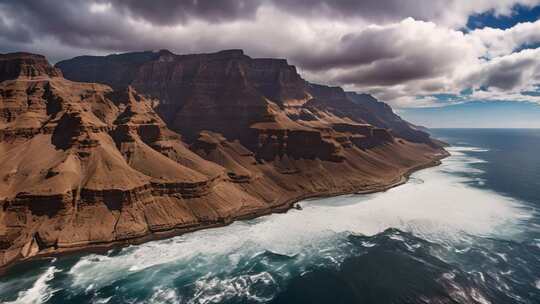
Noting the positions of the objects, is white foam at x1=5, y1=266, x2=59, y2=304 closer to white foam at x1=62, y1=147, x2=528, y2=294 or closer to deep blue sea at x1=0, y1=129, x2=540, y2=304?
deep blue sea at x1=0, y1=129, x2=540, y2=304

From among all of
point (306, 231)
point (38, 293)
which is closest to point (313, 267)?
point (306, 231)

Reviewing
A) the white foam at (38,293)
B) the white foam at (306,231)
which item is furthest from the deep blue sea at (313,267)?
the white foam at (306,231)

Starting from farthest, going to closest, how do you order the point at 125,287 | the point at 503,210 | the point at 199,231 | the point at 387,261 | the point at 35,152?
the point at 503,210 < the point at 35,152 < the point at 199,231 < the point at 387,261 < the point at 125,287

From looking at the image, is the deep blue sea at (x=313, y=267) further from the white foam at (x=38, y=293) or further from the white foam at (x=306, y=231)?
the white foam at (x=306, y=231)

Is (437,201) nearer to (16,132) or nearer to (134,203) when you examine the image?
(134,203)

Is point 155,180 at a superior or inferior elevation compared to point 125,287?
superior

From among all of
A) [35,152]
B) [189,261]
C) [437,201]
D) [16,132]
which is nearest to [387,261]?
[189,261]
